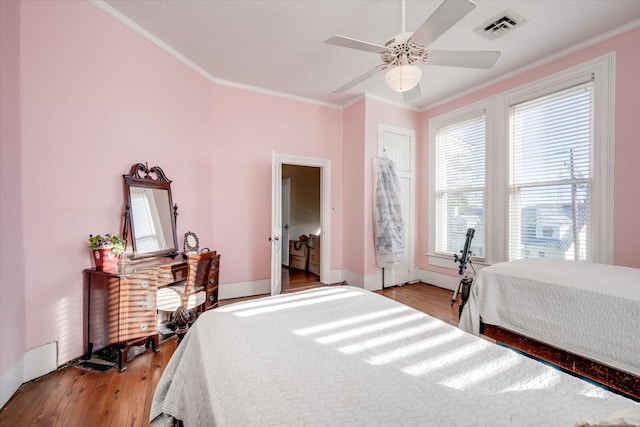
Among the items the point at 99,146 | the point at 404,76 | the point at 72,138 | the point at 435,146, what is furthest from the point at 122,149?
the point at 435,146

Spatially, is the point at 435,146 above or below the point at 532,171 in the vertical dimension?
above

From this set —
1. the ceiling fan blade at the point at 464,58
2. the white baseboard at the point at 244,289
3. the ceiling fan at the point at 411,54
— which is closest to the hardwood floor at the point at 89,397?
the white baseboard at the point at 244,289

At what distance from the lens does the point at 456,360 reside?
972 mm

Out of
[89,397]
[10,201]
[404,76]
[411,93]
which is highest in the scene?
[411,93]

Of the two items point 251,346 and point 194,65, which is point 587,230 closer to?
point 251,346

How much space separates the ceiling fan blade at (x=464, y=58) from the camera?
6.01 ft

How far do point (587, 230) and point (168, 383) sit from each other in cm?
400

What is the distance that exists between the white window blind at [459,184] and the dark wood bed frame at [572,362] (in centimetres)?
203

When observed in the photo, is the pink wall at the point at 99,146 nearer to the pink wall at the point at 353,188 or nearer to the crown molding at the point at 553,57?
the pink wall at the point at 353,188

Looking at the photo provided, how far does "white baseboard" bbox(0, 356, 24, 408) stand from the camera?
67.7 inches

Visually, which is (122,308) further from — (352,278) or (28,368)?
(352,278)

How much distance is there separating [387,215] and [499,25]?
2.50 meters

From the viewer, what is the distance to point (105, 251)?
223 centimetres

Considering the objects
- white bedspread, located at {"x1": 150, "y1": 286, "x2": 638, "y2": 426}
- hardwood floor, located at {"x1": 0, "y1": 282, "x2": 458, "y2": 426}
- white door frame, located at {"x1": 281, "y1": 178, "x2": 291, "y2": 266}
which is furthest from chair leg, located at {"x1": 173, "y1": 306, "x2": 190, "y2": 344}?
white door frame, located at {"x1": 281, "y1": 178, "x2": 291, "y2": 266}
